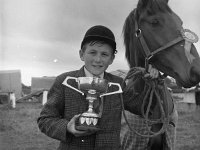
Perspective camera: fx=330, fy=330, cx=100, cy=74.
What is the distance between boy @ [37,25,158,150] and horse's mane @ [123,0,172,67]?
674mm

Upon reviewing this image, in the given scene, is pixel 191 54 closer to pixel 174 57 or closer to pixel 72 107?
pixel 174 57

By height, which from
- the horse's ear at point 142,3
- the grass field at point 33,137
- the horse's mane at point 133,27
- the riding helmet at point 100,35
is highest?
the horse's ear at point 142,3

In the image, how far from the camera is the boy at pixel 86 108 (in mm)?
1685

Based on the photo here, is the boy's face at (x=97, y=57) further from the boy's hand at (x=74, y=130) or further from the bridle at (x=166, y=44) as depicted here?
the bridle at (x=166, y=44)

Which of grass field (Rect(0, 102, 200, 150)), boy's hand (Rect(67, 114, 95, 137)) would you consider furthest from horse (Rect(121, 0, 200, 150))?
grass field (Rect(0, 102, 200, 150))

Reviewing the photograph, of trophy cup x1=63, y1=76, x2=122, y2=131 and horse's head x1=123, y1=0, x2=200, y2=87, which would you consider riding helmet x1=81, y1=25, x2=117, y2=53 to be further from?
horse's head x1=123, y1=0, x2=200, y2=87

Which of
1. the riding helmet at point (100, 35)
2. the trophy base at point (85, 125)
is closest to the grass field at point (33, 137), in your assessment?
the riding helmet at point (100, 35)

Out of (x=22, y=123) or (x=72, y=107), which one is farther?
(x=22, y=123)

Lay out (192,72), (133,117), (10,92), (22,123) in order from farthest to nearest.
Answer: (10,92), (22,123), (133,117), (192,72)

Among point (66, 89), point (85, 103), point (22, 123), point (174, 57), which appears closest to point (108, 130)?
A: point (85, 103)

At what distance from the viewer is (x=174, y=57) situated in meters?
2.17

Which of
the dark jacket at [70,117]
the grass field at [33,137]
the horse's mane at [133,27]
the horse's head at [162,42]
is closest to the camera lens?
the dark jacket at [70,117]

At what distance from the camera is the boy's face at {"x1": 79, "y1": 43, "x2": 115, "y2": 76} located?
5.72ft

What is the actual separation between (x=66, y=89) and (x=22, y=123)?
6.46 m
